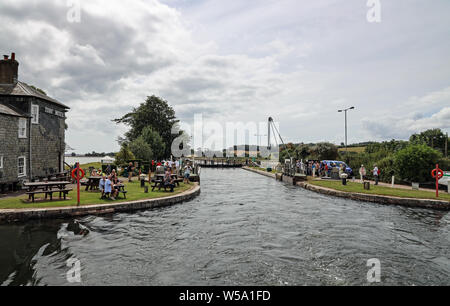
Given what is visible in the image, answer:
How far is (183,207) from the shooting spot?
14516 millimetres

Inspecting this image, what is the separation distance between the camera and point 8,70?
19.1m

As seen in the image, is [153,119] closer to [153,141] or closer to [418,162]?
[153,141]

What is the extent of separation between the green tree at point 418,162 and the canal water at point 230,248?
926 centimetres

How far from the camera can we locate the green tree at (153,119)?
5334 cm

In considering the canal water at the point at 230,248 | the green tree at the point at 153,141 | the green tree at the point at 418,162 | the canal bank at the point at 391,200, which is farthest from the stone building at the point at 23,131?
the green tree at the point at 418,162

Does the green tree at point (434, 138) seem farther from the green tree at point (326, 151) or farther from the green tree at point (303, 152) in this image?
the green tree at point (326, 151)

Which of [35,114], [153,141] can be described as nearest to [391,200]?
[35,114]

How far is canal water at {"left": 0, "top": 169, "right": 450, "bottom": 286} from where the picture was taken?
6.40 meters

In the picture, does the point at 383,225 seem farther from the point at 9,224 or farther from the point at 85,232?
the point at 9,224

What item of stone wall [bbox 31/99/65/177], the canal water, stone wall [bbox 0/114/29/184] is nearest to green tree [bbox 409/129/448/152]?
the canal water

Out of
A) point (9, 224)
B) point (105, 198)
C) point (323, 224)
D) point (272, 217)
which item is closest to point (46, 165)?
point (105, 198)

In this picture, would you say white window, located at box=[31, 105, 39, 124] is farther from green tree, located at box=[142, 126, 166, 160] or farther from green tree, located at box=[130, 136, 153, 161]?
green tree, located at box=[142, 126, 166, 160]

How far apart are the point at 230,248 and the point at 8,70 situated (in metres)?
21.7
